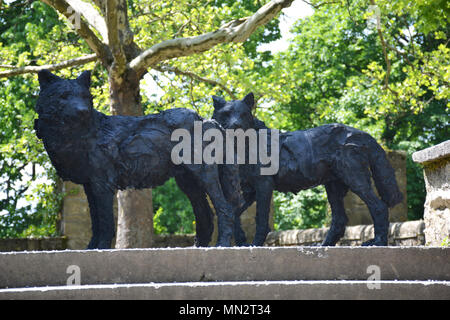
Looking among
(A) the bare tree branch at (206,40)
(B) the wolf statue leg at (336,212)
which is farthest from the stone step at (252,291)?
(A) the bare tree branch at (206,40)

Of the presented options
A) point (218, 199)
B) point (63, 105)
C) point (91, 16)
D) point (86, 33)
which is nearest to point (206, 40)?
point (86, 33)

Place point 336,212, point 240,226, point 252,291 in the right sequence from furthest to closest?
1. point 336,212
2. point 240,226
3. point 252,291

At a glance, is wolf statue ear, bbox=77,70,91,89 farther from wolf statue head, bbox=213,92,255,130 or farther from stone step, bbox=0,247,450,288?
stone step, bbox=0,247,450,288

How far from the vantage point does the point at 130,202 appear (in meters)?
10.7

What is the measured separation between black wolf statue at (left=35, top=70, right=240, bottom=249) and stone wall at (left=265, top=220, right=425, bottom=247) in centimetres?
320

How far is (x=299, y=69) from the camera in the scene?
15.3 metres

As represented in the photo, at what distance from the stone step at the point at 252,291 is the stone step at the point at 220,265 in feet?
1.13

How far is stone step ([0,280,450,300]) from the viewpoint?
14.9ft

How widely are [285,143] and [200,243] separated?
1.57 metres

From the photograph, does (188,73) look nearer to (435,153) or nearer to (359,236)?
(359,236)

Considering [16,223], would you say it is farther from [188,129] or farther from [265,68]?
[188,129]

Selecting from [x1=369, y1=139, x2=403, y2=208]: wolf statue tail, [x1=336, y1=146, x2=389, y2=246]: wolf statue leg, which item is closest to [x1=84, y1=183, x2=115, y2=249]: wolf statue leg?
[x1=336, y1=146, x2=389, y2=246]: wolf statue leg

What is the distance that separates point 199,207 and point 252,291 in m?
2.87

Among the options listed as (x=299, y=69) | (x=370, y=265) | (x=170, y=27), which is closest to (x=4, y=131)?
(x=170, y=27)
